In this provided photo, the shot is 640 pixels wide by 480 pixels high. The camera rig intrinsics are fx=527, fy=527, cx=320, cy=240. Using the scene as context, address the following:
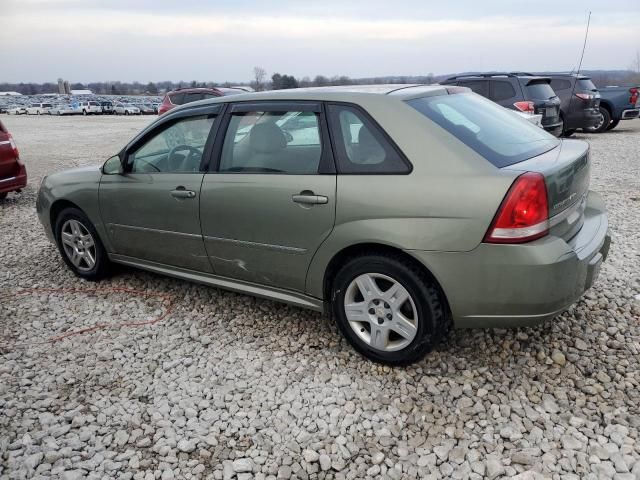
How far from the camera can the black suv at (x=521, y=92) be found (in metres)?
10.8

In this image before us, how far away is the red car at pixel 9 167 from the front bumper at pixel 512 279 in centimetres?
726

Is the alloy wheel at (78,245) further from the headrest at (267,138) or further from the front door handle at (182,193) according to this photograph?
the headrest at (267,138)

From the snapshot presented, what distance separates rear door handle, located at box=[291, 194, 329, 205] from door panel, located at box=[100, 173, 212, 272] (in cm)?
85

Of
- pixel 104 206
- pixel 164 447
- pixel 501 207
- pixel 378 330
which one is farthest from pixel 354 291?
pixel 104 206

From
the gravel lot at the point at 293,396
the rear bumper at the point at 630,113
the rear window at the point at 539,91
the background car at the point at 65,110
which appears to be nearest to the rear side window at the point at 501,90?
the rear window at the point at 539,91

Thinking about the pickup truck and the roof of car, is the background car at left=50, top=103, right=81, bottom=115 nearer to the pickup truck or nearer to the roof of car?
the pickup truck

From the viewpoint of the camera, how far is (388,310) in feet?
10.0

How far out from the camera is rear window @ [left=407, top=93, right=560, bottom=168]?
2.88 metres

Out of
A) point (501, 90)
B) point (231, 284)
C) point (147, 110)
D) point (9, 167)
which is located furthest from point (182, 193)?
point (147, 110)

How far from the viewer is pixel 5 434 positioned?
274 centimetres

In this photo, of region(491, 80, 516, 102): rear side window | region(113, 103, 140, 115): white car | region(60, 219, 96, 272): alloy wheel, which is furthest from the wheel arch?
region(113, 103, 140, 115): white car

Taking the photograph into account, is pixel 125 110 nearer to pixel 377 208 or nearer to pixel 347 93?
pixel 347 93

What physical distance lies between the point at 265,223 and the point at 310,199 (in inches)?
15.1

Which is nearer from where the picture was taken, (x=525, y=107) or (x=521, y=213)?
(x=521, y=213)
